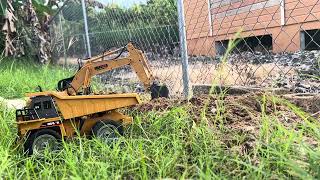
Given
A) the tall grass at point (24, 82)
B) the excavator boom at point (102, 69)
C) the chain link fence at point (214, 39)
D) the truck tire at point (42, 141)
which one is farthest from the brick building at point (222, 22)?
the tall grass at point (24, 82)

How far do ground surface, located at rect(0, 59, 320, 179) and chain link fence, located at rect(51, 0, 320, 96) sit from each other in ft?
1.38

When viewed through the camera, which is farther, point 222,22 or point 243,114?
point 222,22

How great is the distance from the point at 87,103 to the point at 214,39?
110 inches

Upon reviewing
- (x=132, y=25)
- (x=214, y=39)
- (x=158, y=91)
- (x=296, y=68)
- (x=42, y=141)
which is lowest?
(x=42, y=141)

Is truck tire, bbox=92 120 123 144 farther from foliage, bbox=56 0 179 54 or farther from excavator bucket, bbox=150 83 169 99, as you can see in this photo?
foliage, bbox=56 0 179 54

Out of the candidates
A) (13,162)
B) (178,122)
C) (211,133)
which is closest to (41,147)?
(13,162)

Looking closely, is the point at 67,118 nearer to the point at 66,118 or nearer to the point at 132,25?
the point at 66,118

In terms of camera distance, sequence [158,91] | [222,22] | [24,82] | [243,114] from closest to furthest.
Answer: [243,114] → [158,91] → [222,22] → [24,82]

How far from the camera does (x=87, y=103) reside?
347cm

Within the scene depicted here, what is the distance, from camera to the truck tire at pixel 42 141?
324 cm

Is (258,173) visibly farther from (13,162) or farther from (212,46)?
(212,46)

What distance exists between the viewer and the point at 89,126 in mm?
3572

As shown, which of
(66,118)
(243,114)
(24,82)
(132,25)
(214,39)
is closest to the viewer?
(243,114)

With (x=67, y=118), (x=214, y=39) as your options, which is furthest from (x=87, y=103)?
(x=214, y=39)
